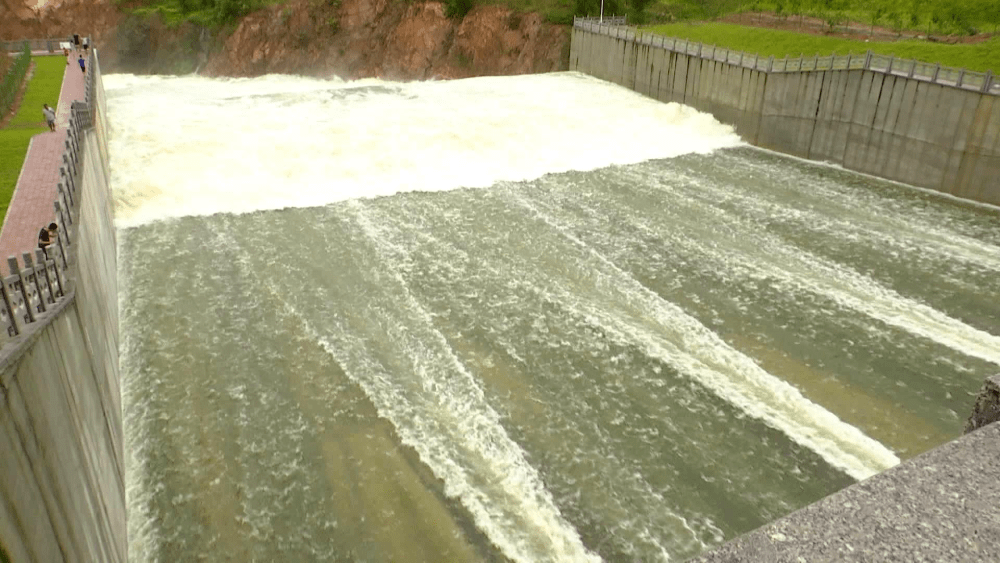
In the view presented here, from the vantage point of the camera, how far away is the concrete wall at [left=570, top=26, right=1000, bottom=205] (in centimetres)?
2161

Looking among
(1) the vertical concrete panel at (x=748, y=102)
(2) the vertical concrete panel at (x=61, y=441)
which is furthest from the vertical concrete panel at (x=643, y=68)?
(2) the vertical concrete panel at (x=61, y=441)

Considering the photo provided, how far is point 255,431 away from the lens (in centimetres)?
1138

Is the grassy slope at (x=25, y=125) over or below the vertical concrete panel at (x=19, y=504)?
below

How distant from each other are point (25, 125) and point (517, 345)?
18.2 metres

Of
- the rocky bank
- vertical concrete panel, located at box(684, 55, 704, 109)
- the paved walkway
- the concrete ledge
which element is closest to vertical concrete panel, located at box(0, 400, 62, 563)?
the concrete ledge

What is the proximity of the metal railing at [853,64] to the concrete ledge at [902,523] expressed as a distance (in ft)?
69.9

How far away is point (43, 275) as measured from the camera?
26.8 ft

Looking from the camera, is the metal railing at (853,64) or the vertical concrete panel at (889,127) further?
the vertical concrete panel at (889,127)

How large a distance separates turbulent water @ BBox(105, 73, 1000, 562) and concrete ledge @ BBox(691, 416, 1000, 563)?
5160 mm

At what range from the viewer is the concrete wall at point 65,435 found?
18.7 ft

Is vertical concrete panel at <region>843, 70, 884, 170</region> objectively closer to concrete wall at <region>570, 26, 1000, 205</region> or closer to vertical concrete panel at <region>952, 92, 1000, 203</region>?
concrete wall at <region>570, 26, 1000, 205</region>

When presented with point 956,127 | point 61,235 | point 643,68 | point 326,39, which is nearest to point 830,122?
point 956,127

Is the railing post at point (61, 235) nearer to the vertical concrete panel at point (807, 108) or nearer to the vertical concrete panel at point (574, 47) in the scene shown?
the vertical concrete panel at point (807, 108)

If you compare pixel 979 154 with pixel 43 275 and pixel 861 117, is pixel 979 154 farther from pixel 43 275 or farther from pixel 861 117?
pixel 43 275
